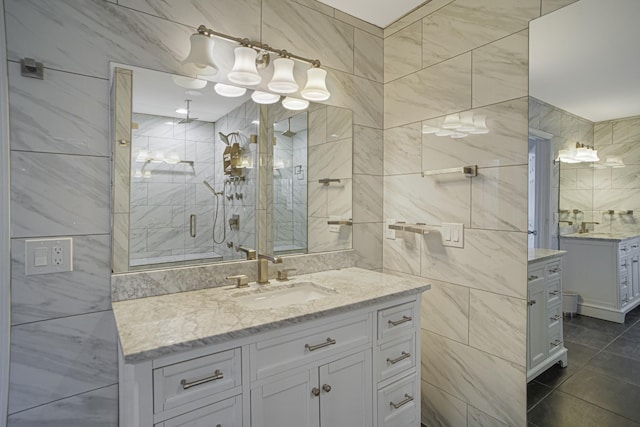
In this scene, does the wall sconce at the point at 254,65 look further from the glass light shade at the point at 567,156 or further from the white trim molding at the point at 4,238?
the glass light shade at the point at 567,156

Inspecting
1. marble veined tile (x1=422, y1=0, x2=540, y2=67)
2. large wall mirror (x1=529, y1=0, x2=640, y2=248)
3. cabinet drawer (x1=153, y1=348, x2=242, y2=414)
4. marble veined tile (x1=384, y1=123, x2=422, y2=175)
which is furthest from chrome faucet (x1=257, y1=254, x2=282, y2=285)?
marble veined tile (x1=422, y1=0, x2=540, y2=67)

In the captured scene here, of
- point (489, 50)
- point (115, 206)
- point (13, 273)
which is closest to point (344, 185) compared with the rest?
point (489, 50)

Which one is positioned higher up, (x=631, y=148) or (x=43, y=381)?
(x=631, y=148)

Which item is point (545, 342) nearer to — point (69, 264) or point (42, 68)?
point (69, 264)

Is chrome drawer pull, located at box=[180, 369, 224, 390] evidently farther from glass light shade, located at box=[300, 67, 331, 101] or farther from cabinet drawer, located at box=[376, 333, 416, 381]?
glass light shade, located at box=[300, 67, 331, 101]

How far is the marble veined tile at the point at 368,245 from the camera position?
221cm

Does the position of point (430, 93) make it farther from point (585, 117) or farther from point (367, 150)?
point (585, 117)

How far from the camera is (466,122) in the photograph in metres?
1.80

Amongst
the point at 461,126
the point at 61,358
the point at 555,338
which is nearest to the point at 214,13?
the point at 461,126

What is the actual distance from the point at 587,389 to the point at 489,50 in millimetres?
1652

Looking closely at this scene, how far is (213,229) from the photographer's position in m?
1.65

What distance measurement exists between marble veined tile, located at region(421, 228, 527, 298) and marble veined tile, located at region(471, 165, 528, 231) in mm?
49

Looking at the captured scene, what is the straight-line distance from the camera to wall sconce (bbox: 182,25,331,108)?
1.50 m

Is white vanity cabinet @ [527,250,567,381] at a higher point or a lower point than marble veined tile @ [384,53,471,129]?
lower
